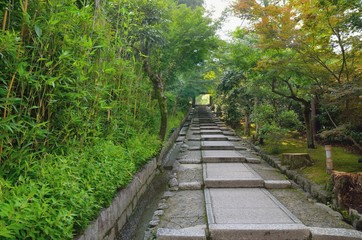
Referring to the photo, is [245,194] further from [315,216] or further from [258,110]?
[258,110]

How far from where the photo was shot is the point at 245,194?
13.8 ft

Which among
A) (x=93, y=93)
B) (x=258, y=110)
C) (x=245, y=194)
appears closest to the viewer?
(x=93, y=93)

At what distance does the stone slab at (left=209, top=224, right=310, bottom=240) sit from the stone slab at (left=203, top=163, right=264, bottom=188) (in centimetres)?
176

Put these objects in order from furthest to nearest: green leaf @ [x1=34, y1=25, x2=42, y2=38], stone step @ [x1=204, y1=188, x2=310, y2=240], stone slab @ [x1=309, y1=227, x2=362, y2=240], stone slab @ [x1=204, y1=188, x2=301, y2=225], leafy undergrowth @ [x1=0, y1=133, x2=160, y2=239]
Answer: stone slab @ [x1=204, y1=188, x2=301, y2=225] → stone step @ [x1=204, y1=188, x2=310, y2=240] → stone slab @ [x1=309, y1=227, x2=362, y2=240] → green leaf @ [x1=34, y1=25, x2=42, y2=38] → leafy undergrowth @ [x1=0, y1=133, x2=160, y2=239]

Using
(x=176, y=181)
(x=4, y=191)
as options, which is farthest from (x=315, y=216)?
(x=4, y=191)

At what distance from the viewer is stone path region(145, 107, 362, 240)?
9.16 feet

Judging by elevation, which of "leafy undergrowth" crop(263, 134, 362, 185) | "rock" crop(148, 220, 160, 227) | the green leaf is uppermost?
the green leaf

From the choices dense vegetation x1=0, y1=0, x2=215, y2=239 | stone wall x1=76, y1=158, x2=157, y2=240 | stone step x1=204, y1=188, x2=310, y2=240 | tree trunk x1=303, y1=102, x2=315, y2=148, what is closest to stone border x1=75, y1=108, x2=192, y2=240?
stone wall x1=76, y1=158, x2=157, y2=240

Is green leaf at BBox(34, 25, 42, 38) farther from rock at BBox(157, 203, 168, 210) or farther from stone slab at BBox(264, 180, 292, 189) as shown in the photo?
stone slab at BBox(264, 180, 292, 189)

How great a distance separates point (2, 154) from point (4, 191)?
30 cm

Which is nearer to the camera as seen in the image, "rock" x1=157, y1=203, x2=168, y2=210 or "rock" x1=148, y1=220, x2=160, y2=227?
"rock" x1=148, y1=220, x2=160, y2=227

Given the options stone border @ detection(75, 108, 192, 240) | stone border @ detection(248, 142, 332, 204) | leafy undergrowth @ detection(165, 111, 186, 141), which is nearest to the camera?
stone border @ detection(75, 108, 192, 240)

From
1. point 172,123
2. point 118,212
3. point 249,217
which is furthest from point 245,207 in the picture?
point 172,123

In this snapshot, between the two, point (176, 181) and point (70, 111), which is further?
point (176, 181)
